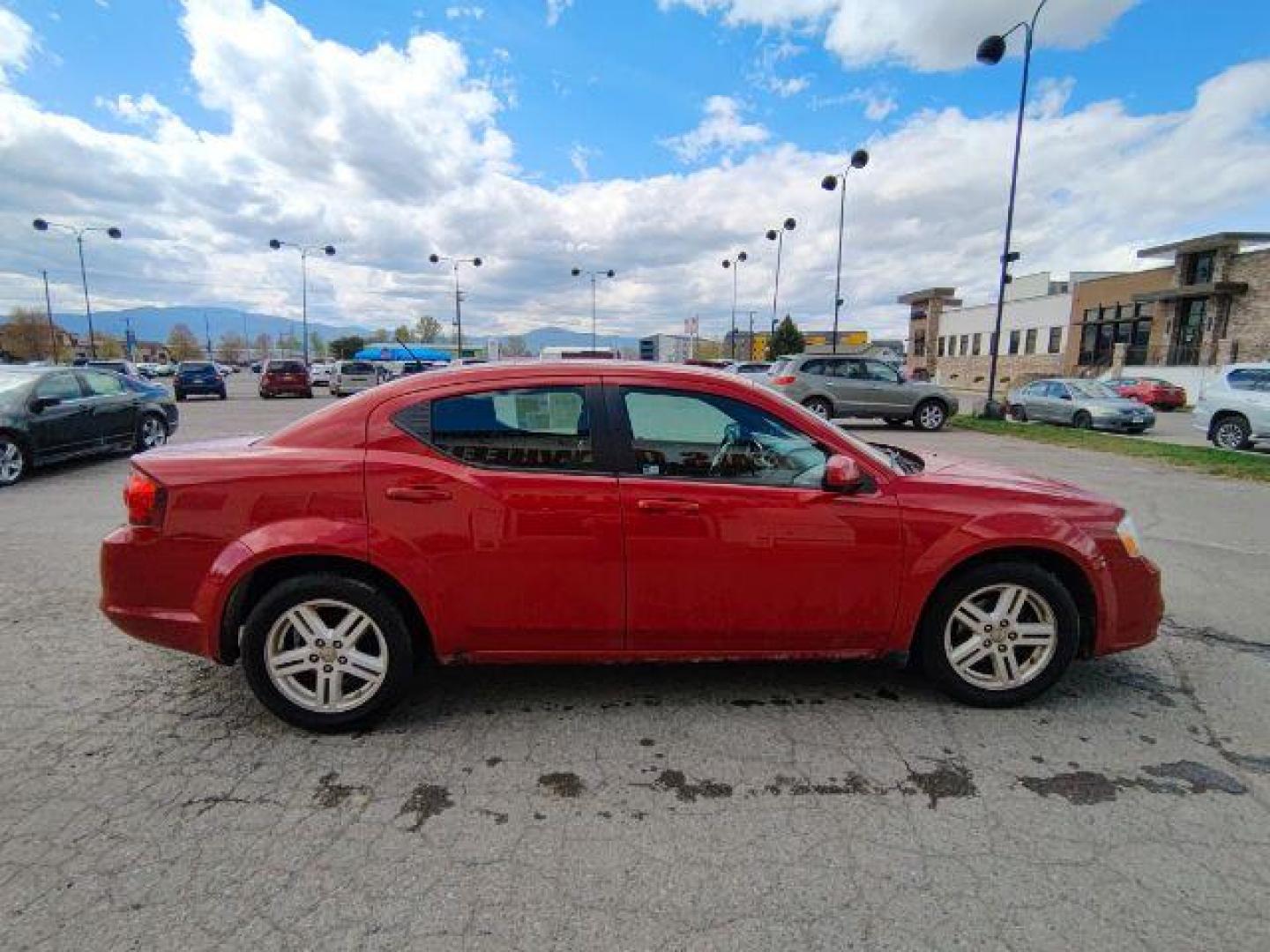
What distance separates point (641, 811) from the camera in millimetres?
2553

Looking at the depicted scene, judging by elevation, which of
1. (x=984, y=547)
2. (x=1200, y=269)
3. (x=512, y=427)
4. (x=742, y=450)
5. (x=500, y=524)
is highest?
(x=1200, y=269)

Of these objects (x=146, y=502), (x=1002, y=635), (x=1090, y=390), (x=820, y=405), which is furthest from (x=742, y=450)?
(x=1090, y=390)

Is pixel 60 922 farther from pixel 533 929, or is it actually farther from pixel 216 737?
pixel 533 929

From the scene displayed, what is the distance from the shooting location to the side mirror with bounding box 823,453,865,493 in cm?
303

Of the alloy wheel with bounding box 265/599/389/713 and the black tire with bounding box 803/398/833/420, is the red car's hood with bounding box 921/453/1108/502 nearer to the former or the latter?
the alloy wheel with bounding box 265/599/389/713

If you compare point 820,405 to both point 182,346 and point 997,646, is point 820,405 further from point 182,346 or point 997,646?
point 182,346

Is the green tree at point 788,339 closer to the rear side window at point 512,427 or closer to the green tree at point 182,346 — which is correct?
the rear side window at point 512,427

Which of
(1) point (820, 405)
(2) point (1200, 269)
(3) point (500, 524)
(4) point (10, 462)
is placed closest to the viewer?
(3) point (500, 524)

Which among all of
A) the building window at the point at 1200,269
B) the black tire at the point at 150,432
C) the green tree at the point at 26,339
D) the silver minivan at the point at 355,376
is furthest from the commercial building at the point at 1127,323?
the green tree at the point at 26,339

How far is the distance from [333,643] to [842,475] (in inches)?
91.2

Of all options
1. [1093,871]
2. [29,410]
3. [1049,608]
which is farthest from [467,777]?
[29,410]

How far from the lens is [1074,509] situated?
325 centimetres

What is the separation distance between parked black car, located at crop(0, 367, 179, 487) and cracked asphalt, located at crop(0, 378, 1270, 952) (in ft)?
22.0

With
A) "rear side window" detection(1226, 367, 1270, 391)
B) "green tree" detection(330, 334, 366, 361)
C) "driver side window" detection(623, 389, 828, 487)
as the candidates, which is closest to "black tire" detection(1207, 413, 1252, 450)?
"rear side window" detection(1226, 367, 1270, 391)
